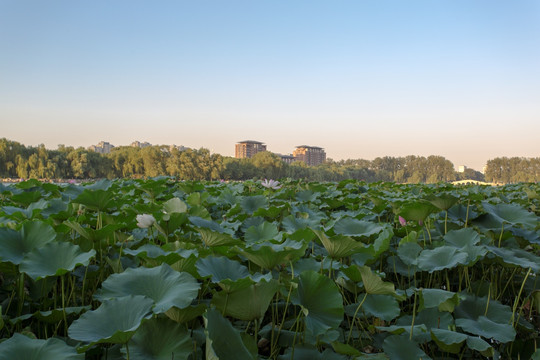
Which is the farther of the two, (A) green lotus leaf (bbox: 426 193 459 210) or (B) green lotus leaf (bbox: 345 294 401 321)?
(A) green lotus leaf (bbox: 426 193 459 210)

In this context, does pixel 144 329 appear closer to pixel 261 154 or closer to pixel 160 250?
pixel 160 250

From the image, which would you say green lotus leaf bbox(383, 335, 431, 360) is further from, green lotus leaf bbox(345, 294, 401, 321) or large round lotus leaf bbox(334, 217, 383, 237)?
large round lotus leaf bbox(334, 217, 383, 237)

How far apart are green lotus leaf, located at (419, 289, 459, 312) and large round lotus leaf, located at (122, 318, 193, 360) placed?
1.92 ft

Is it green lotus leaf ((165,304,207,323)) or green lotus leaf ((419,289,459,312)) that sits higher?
green lotus leaf ((165,304,207,323))

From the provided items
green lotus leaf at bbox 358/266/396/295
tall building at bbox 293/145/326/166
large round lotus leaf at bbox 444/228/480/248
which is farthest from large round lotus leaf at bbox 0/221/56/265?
tall building at bbox 293/145/326/166

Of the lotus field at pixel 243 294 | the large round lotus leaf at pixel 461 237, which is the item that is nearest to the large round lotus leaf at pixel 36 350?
the lotus field at pixel 243 294

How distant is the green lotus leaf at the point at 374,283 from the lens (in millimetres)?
903

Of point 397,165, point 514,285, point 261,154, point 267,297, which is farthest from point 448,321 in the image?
point 397,165

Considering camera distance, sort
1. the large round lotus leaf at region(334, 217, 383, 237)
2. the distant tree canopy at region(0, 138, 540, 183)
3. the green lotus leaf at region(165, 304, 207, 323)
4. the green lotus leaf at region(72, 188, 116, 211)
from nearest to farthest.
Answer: the green lotus leaf at region(165, 304, 207, 323) → the green lotus leaf at region(72, 188, 116, 211) → the large round lotus leaf at region(334, 217, 383, 237) → the distant tree canopy at region(0, 138, 540, 183)

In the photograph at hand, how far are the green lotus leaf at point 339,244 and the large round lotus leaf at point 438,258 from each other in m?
0.24

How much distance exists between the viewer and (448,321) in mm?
1015

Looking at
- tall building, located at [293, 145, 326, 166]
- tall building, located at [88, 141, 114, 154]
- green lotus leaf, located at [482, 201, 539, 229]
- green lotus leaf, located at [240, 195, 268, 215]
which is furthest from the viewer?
tall building, located at [88, 141, 114, 154]

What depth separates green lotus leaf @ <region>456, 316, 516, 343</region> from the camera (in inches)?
37.3

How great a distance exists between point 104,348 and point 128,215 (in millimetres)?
726
